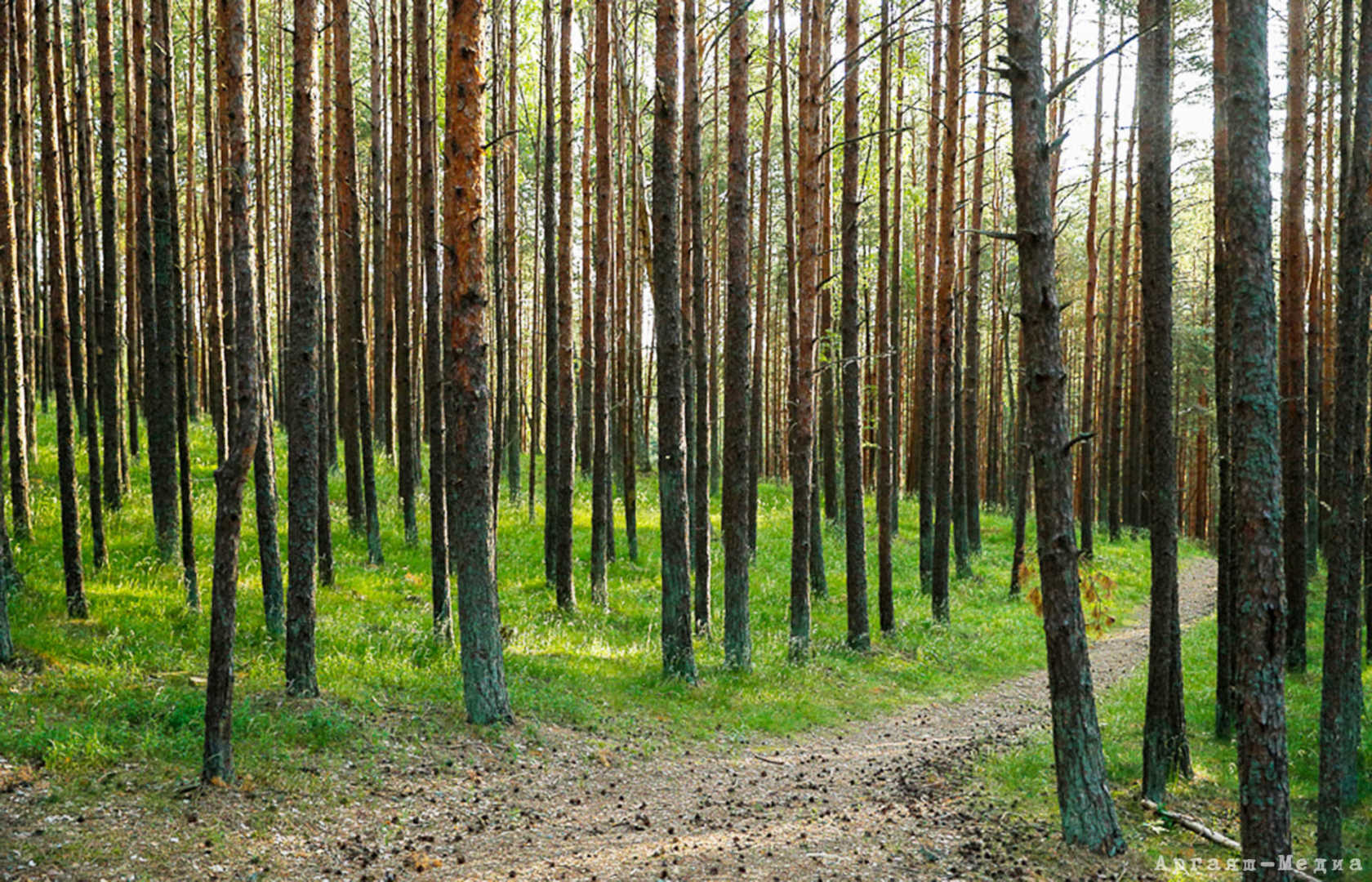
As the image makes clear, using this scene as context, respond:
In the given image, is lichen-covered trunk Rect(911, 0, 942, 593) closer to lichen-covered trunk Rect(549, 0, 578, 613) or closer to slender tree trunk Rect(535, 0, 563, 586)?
lichen-covered trunk Rect(549, 0, 578, 613)

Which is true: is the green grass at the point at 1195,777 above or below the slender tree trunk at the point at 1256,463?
below

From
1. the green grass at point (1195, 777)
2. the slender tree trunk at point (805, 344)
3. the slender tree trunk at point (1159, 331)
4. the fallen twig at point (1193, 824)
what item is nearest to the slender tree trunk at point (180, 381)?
the slender tree trunk at point (805, 344)

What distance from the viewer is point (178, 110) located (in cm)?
2580

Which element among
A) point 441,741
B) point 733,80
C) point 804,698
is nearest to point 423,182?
point 733,80

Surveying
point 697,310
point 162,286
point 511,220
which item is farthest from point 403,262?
point 697,310

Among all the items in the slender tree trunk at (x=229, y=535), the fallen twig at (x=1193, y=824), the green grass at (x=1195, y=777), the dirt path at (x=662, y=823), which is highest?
the slender tree trunk at (x=229, y=535)

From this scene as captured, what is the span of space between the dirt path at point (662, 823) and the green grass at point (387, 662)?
2.61 ft

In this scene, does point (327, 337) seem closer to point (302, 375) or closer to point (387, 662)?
Result: point (387, 662)

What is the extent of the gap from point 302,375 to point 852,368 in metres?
7.49

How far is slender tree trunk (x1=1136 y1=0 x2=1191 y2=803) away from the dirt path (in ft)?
6.52

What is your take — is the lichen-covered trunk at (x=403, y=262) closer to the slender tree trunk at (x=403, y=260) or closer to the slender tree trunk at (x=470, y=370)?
the slender tree trunk at (x=403, y=260)

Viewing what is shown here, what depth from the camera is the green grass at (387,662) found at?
7.29 metres

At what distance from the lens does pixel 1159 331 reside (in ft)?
24.4

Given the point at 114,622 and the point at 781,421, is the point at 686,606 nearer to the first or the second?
the point at 114,622
